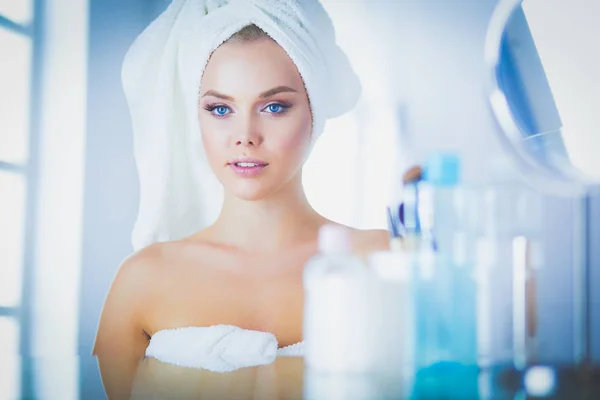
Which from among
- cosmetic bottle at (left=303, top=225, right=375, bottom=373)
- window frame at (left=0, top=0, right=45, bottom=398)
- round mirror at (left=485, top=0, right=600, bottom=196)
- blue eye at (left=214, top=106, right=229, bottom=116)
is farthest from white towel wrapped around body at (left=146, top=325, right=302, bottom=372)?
round mirror at (left=485, top=0, right=600, bottom=196)

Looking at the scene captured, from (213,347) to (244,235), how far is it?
191 millimetres

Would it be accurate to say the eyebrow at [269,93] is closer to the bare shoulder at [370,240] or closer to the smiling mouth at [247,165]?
the smiling mouth at [247,165]

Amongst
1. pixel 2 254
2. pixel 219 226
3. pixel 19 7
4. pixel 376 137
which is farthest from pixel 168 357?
pixel 19 7

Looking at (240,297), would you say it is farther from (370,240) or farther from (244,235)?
(370,240)

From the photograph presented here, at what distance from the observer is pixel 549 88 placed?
3.52 ft

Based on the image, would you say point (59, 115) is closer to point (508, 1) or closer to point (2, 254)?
point (2, 254)

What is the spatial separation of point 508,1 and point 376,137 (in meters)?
0.29

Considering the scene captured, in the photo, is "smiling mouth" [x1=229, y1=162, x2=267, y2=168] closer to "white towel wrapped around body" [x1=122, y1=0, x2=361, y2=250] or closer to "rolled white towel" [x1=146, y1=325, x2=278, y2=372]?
"white towel wrapped around body" [x1=122, y1=0, x2=361, y2=250]

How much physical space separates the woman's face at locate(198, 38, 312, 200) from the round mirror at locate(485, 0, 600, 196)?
0.31 m

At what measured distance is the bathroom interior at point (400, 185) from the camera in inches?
38.2

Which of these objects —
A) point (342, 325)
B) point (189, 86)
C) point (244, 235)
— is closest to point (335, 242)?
point (342, 325)

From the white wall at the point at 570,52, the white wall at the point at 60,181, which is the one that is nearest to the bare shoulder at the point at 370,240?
the white wall at the point at 570,52

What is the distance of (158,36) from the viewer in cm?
117

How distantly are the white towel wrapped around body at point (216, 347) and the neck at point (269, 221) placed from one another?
145 mm
